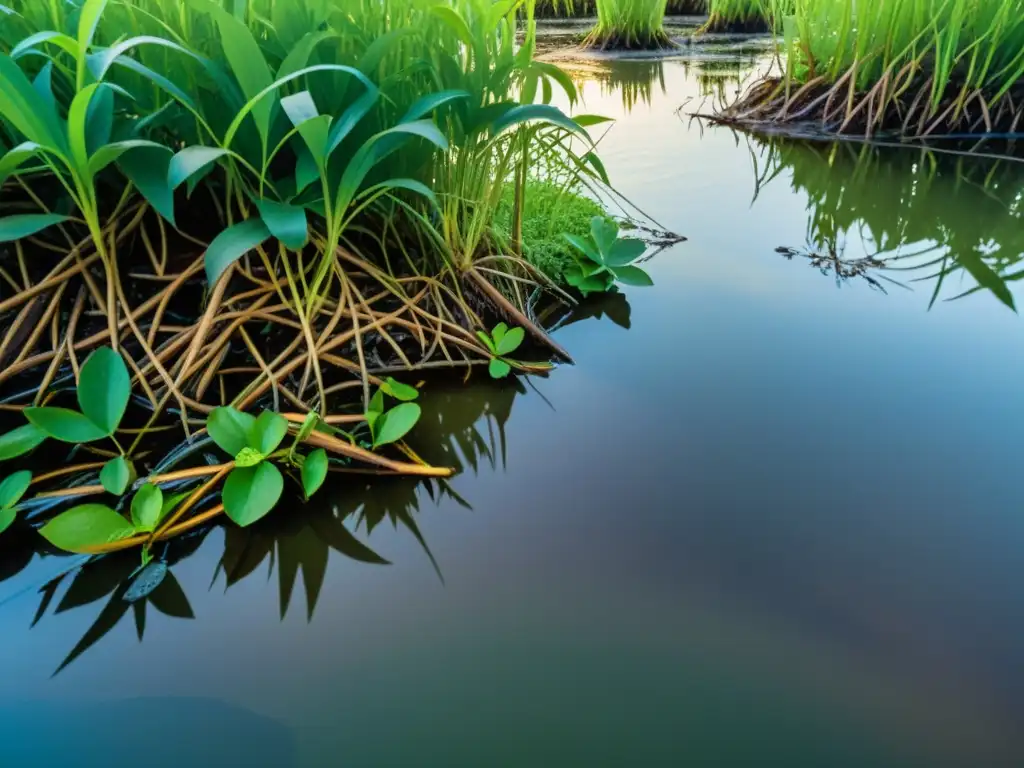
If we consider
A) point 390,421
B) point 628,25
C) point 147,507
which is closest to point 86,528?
point 147,507

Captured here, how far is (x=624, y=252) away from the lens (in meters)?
1.27

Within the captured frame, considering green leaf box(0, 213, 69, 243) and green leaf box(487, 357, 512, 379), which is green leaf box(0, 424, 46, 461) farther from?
green leaf box(487, 357, 512, 379)

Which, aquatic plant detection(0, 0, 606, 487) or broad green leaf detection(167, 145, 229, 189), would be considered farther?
aquatic plant detection(0, 0, 606, 487)

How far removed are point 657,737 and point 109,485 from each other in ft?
1.92

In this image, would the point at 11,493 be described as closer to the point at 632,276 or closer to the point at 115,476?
the point at 115,476

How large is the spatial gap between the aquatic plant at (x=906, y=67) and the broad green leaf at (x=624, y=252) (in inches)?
59.1

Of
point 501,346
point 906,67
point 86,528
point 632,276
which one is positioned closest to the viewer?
point 86,528

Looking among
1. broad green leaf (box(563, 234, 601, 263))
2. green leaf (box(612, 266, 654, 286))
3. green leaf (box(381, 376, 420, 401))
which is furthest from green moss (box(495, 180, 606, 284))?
green leaf (box(381, 376, 420, 401))

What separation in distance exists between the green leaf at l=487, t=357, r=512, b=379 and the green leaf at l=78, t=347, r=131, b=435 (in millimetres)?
465

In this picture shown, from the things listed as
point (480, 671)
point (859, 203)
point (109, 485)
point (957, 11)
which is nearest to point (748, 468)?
point (480, 671)

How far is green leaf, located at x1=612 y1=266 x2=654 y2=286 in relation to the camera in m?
1.21

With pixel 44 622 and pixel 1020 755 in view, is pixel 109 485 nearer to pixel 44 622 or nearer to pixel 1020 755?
pixel 44 622

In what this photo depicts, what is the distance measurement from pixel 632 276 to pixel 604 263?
63mm

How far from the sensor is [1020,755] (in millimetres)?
483
